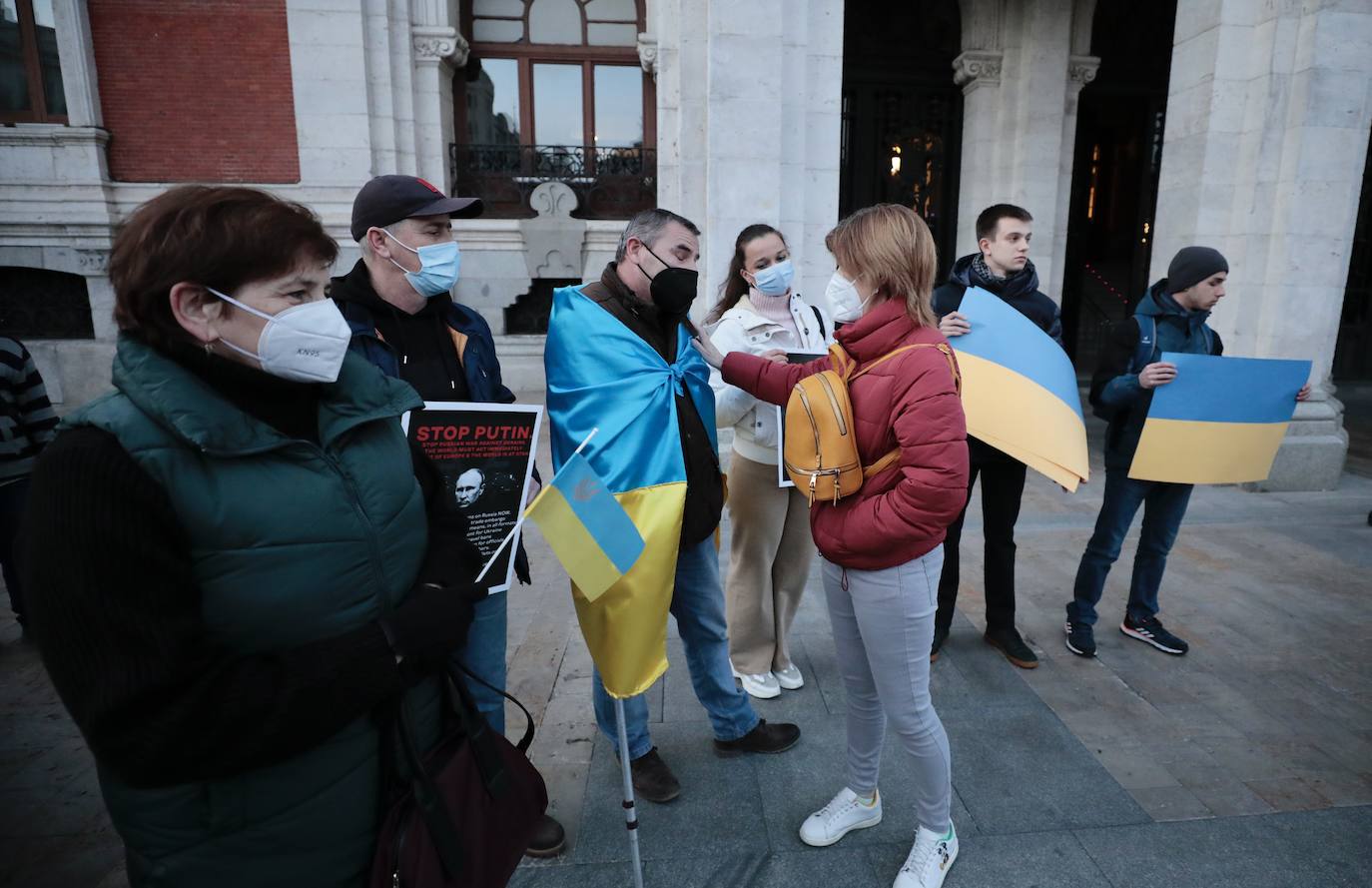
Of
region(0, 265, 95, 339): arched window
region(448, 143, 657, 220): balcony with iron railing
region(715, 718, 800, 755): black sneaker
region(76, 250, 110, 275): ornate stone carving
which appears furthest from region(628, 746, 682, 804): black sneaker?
region(0, 265, 95, 339): arched window

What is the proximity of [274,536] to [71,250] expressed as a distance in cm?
1233

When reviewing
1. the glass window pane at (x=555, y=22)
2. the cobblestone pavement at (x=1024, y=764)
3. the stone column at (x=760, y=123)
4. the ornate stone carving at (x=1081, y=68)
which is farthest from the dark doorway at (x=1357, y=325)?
the glass window pane at (x=555, y=22)

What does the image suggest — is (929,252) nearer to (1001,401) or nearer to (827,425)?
(827,425)

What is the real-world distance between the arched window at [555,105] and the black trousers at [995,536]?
9401 mm

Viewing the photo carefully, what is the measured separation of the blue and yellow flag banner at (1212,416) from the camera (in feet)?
11.5

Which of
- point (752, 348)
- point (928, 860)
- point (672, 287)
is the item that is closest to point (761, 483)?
point (752, 348)

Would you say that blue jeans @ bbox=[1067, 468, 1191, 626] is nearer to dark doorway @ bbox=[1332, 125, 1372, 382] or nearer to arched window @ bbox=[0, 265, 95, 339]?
dark doorway @ bbox=[1332, 125, 1372, 382]

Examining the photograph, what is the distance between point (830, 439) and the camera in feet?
7.09

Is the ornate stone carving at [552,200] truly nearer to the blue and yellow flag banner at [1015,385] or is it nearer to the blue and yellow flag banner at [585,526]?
the blue and yellow flag banner at [1015,385]

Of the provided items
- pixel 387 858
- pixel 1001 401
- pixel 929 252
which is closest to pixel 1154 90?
pixel 1001 401

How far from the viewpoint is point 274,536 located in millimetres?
1255

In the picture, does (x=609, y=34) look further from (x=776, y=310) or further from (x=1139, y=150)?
(x=776, y=310)

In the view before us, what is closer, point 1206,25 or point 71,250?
point 1206,25

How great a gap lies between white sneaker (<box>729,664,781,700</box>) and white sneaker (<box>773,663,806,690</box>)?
0.05 m
